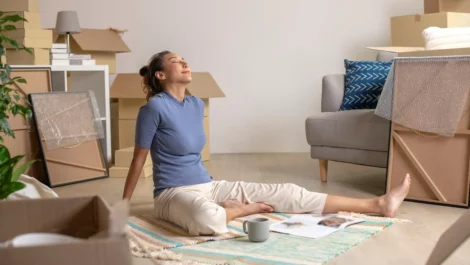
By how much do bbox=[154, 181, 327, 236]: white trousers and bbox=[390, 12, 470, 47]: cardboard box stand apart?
1.63m

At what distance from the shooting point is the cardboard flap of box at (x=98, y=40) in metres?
4.51

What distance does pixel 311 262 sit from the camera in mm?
2303

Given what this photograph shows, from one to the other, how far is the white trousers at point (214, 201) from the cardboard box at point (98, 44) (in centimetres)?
192

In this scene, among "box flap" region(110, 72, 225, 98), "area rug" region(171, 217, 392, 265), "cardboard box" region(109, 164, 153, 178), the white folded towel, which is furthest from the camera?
"box flap" region(110, 72, 225, 98)

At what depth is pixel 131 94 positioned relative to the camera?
15.2ft

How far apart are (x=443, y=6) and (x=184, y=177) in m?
2.44

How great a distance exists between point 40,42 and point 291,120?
211 centimetres

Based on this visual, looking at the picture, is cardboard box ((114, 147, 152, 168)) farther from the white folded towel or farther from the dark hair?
the white folded towel

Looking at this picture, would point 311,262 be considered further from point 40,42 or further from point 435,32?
point 40,42

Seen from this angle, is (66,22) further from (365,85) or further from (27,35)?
(365,85)

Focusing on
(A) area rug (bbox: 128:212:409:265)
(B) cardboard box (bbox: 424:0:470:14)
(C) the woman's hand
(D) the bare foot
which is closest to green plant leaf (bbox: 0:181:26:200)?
(A) area rug (bbox: 128:212:409:265)

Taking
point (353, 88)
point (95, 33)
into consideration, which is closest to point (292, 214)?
point (353, 88)

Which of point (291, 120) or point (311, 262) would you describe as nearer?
point (311, 262)

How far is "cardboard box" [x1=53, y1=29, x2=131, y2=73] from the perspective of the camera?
178 inches
